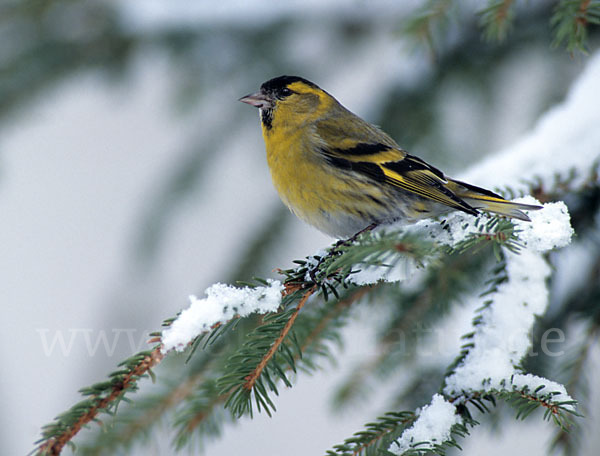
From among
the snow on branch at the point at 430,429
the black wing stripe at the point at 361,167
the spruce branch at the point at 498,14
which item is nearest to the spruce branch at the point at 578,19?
the spruce branch at the point at 498,14

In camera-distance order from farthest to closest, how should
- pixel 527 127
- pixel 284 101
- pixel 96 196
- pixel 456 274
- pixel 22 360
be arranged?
pixel 96 196 → pixel 22 360 → pixel 527 127 → pixel 284 101 → pixel 456 274

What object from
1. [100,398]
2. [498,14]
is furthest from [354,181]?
[100,398]

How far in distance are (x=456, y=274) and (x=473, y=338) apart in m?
0.45

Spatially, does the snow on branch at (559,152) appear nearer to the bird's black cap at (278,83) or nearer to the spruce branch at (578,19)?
the spruce branch at (578,19)

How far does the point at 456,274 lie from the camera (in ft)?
5.58

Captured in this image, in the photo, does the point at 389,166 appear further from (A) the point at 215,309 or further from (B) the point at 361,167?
(A) the point at 215,309

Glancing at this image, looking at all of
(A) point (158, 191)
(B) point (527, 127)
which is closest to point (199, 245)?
(A) point (158, 191)

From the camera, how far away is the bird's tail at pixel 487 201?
52.6 inches

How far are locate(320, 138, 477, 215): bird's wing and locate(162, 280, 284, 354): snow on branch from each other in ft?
2.33

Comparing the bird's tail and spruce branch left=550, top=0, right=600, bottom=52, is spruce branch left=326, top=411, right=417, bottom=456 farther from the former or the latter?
spruce branch left=550, top=0, right=600, bottom=52

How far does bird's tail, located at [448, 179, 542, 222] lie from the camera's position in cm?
134

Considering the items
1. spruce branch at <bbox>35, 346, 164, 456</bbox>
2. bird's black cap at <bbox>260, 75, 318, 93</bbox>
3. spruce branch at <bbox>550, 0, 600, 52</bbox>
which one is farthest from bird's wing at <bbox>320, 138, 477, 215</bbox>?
spruce branch at <bbox>35, 346, 164, 456</bbox>

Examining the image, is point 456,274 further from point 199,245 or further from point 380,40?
point 199,245

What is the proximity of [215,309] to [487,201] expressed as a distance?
2.74 ft
